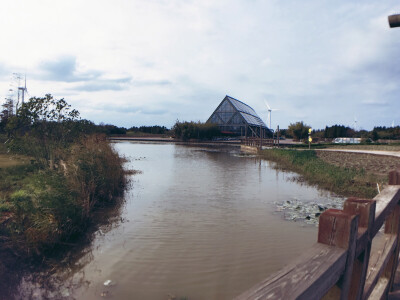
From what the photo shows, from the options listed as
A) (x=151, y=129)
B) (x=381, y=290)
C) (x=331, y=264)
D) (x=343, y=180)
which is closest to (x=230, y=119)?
(x=151, y=129)

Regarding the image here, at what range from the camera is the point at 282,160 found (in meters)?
22.8

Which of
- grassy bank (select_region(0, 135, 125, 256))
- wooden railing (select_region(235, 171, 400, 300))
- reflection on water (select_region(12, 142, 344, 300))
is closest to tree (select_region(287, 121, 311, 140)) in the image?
reflection on water (select_region(12, 142, 344, 300))

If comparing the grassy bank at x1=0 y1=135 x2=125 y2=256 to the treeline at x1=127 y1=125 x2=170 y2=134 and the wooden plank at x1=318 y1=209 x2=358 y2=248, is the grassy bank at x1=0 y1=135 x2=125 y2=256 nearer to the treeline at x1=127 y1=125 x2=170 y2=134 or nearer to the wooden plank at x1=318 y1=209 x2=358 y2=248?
the wooden plank at x1=318 y1=209 x2=358 y2=248

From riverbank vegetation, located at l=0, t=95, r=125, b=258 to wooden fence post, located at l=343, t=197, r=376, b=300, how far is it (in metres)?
5.26

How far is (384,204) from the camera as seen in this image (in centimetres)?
241

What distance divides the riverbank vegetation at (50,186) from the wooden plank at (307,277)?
17.6 ft

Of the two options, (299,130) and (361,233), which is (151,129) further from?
(361,233)

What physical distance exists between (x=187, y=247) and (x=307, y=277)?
534 centimetres

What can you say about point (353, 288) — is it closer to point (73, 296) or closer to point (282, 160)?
point (73, 296)

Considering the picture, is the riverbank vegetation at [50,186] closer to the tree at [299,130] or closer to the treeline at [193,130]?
the tree at [299,130]

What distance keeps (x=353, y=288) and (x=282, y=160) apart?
846 inches

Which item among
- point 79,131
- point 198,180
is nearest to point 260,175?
point 198,180

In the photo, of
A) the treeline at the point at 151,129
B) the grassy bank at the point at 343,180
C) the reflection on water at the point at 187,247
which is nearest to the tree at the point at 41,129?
the reflection on water at the point at 187,247

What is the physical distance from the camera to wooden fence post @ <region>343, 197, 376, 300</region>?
1.71 meters
